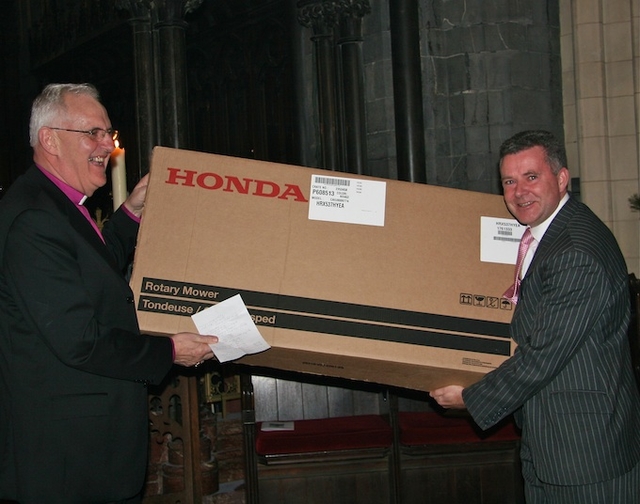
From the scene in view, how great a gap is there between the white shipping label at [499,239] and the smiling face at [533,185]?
0.33 ft

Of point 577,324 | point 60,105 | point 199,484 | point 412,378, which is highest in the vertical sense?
point 60,105

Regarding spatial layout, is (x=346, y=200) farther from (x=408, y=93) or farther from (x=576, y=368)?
(x=408, y=93)

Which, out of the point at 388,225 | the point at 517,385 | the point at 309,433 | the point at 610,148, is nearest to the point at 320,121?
the point at 610,148

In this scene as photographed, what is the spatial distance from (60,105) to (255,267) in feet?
2.21

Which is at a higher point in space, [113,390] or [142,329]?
[142,329]

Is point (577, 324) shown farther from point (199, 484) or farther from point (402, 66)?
point (402, 66)

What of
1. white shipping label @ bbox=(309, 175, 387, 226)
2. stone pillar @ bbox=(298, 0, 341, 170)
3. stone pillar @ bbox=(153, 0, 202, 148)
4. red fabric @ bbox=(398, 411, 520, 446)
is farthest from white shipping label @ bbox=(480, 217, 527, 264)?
stone pillar @ bbox=(298, 0, 341, 170)

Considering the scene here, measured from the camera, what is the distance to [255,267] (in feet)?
7.08

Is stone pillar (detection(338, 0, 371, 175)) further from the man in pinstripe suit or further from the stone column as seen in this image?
the man in pinstripe suit

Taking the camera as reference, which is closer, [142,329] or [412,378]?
[142,329]

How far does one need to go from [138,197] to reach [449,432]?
1906mm

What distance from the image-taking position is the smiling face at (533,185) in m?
2.14

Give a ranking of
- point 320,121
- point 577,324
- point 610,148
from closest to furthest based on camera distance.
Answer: point 577,324 < point 610,148 < point 320,121

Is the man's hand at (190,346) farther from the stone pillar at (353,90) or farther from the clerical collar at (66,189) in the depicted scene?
the stone pillar at (353,90)
